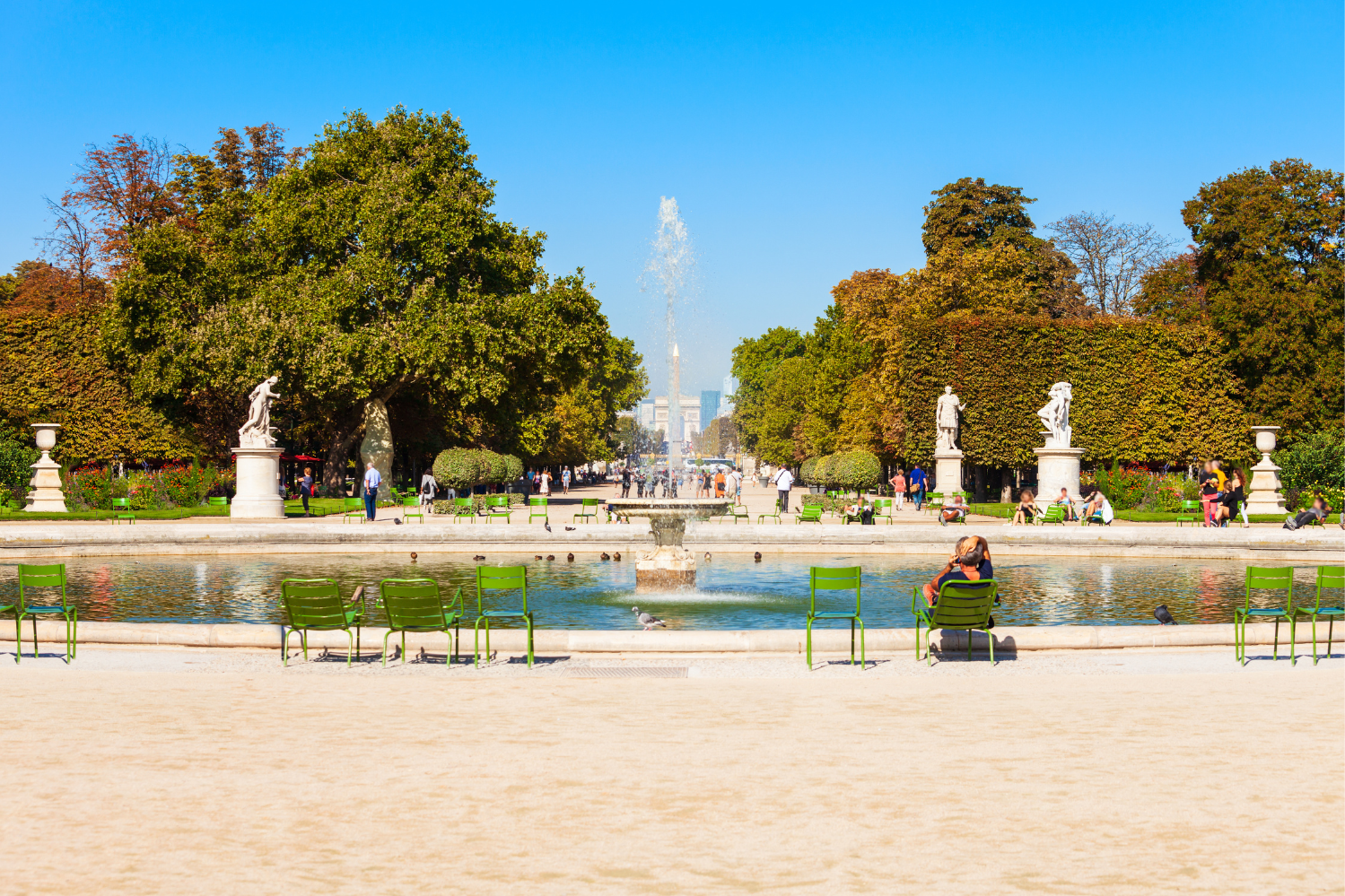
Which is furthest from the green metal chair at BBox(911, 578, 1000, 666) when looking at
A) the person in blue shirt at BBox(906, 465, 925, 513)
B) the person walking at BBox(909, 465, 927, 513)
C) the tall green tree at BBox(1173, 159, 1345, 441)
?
the tall green tree at BBox(1173, 159, 1345, 441)

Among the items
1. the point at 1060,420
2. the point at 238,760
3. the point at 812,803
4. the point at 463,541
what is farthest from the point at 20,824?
the point at 1060,420

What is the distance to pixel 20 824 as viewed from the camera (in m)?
5.79

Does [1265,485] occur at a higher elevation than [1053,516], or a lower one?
higher

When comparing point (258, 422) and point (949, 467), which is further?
point (949, 467)

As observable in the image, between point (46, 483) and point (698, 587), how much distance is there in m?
25.1

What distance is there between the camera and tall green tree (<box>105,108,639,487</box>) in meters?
38.8

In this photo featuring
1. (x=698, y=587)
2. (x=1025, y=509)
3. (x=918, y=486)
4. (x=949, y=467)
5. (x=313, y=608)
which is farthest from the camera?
(x=949, y=467)

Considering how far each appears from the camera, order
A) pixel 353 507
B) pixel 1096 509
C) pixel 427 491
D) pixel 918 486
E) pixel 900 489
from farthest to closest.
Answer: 1. pixel 900 489
2. pixel 918 486
3. pixel 427 491
4. pixel 353 507
5. pixel 1096 509

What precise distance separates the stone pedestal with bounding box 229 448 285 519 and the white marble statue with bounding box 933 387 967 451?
2302 cm

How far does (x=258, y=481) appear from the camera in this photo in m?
32.1

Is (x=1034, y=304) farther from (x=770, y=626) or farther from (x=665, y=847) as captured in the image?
(x=665, y=847)

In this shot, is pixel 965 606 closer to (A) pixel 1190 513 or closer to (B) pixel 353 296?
(A) pixel 1190 513

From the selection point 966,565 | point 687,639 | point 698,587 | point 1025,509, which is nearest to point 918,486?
point 1025,509

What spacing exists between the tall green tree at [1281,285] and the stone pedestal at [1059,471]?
11.3m
